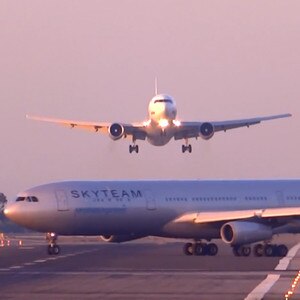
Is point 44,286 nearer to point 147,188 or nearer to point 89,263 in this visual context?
point 89,263

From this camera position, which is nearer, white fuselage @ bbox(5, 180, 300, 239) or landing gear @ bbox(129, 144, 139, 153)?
white fuselage @ bbox(5, 180, 300, 239)

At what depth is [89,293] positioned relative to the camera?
29.0 m

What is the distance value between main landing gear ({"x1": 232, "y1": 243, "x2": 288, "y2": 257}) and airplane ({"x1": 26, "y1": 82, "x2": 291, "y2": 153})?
1263 cm

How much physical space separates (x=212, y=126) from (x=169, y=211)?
10.4 meters

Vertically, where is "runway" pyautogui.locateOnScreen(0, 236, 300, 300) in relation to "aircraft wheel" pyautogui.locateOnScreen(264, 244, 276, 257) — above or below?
below

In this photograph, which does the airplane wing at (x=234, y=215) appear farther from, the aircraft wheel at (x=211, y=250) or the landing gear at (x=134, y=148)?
the landing gear at (x=134, y=148)

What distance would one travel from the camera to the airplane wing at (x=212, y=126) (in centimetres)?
6700

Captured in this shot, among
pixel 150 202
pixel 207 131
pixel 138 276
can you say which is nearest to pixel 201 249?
pixel 150 202

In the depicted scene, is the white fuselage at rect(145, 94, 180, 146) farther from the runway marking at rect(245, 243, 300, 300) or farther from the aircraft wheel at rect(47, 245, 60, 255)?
the runway marking at rect(245, 243, 300, 300)

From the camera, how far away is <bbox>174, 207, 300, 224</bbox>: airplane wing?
53.3 metres

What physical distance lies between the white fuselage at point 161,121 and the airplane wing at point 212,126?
0.55 metres

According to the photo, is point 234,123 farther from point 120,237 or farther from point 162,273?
point 162,273

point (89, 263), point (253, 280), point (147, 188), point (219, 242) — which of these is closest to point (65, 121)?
point (219, 242)

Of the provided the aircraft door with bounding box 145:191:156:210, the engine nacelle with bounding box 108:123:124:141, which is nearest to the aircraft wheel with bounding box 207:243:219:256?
the aircraft door with bounding box 145:191:156:210
